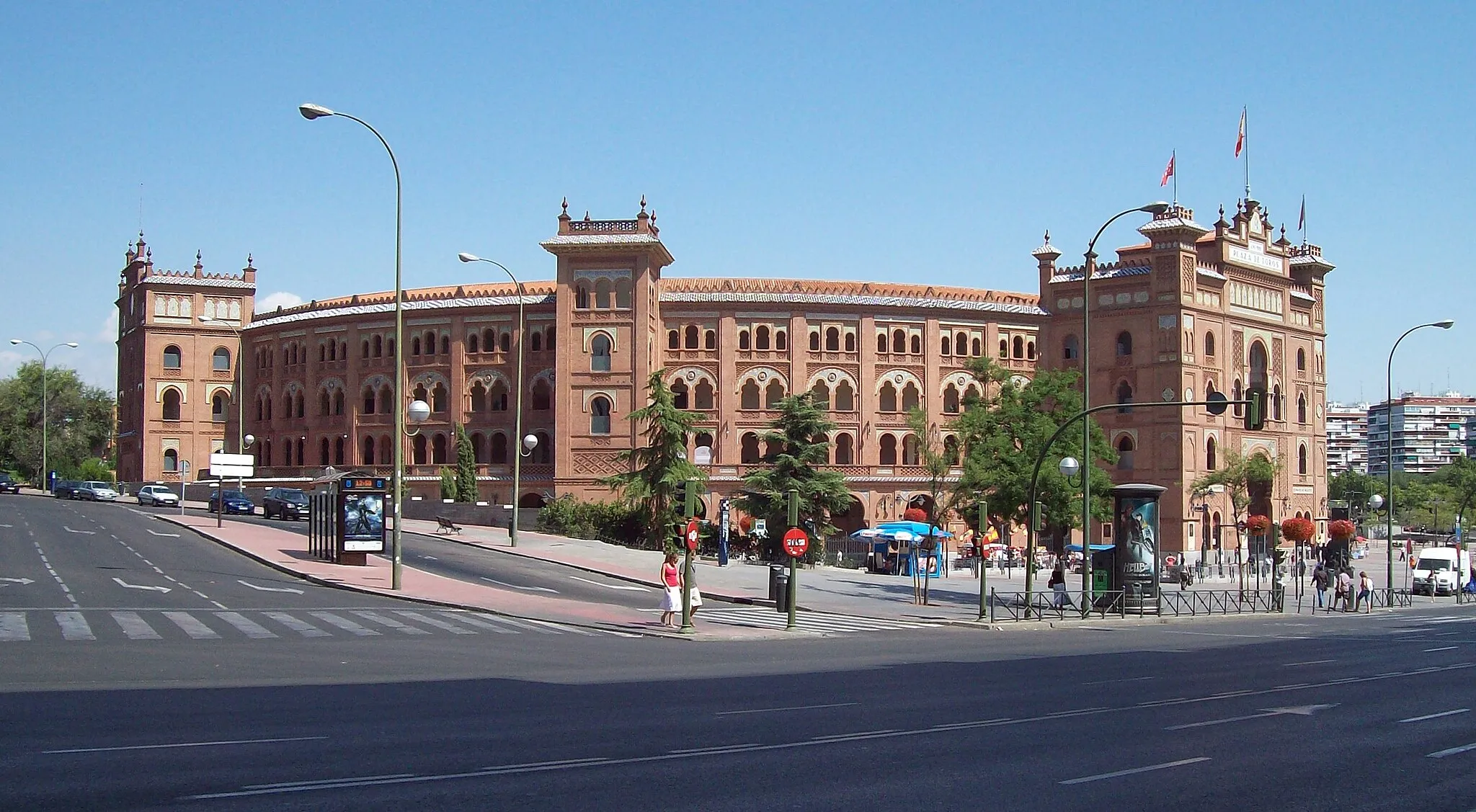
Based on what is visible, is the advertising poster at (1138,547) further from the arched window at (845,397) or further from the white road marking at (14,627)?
the arched window at (845,397)

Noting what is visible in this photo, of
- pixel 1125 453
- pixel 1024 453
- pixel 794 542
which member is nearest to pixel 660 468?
pixel 1024 453

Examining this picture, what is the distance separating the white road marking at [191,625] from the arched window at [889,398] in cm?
5681

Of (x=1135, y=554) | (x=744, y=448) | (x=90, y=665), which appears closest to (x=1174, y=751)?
(x=90, y=665)

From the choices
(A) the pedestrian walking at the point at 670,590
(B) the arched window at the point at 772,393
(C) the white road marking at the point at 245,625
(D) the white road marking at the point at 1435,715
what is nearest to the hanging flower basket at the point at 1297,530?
(B) the arched window at the point at 772,393

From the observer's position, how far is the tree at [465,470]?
73.4 metres

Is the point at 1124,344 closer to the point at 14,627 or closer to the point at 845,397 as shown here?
the point at 845,397

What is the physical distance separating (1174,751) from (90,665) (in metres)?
14.7

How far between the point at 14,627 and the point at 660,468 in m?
34.5

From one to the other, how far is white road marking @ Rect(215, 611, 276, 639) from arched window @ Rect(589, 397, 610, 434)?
45.5 meters

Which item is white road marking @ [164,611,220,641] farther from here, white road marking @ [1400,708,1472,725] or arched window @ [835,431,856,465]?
arched window @ [835,431,856,465]

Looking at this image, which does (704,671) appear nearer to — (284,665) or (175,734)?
(284,665)

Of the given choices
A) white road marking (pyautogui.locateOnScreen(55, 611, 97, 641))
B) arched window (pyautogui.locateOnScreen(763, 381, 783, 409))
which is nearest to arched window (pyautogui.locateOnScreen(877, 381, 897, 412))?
arched window (pyautogui.locateOnScreen(763, 381, 783, 409))

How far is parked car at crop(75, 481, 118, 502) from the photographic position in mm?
79250

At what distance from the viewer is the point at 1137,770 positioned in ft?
40.0
